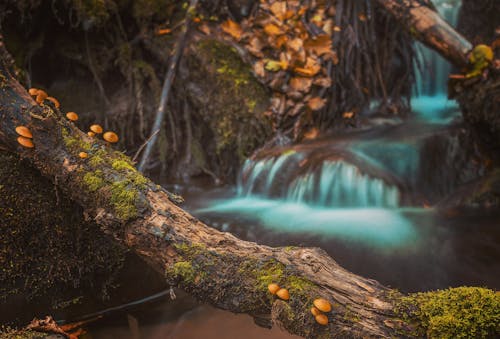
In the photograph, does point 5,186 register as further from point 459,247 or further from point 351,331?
point 459,247

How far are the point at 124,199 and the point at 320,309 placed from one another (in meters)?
1.05

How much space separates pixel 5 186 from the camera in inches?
80.1

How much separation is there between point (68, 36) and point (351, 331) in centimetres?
521

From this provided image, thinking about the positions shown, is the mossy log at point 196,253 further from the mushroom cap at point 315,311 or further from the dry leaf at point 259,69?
the dry leaf at point 259,69

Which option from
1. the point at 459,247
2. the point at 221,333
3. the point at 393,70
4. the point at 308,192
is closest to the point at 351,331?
the point at 221,333

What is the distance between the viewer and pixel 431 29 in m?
4.54

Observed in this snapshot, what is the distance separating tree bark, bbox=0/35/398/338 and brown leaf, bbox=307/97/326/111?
11.5ft

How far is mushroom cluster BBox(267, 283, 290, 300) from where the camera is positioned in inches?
58.7

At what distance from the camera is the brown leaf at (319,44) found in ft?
17.4

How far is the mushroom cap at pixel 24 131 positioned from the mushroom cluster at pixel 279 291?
1.44 meters

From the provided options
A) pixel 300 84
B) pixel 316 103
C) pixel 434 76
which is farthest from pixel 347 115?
pixel 434 76

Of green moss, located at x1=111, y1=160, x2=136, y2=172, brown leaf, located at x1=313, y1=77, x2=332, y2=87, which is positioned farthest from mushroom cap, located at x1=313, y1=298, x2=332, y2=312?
brown leaf, located at x1=313, y1=77, x2=332, y2=87

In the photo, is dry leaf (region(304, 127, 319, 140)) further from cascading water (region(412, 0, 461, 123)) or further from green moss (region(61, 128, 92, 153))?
green moss (region(61, 128, 92, 153))

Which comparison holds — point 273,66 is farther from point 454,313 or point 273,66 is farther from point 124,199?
point 454,313
